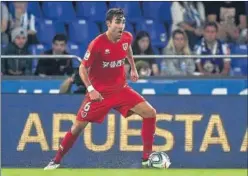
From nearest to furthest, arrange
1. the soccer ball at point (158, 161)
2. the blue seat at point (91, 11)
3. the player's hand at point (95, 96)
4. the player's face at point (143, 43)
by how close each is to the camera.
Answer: the player's hand at point (95, 96), the soccer ball at point (158, 161), the player's face at point (143, 43), the blue seat at point (91, 11)

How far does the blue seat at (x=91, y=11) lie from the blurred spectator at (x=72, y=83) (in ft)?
7.76

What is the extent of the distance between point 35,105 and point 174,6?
3.40m

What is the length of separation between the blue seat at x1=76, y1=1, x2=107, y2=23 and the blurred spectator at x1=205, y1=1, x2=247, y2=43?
1728mm

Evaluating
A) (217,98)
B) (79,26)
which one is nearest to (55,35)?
(79,26)

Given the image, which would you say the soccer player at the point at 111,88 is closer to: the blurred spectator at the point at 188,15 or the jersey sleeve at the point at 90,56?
the jersey sleeve at the point at 90,56

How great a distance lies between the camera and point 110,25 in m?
10.1

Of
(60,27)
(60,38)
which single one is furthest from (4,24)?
(60,38)

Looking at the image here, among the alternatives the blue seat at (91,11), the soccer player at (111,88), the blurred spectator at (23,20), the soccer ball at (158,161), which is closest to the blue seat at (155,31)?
the blue seat at (91,11)

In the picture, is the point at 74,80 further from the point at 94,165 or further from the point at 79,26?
the point at 79,26

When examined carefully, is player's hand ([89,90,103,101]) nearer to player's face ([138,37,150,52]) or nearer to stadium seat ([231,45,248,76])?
player's face ([138,37,150,52])

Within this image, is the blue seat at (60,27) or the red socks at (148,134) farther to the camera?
the blue seat at (60,27)

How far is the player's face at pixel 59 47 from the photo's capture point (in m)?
13.2

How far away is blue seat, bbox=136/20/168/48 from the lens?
1439 cm

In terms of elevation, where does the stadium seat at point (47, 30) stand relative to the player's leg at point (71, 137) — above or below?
above
